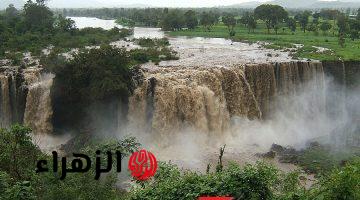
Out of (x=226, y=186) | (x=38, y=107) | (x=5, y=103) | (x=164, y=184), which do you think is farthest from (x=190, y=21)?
(x=226, y=186)

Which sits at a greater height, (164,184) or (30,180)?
(164,184)

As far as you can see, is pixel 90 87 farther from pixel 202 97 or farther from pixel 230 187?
pixel 230 187

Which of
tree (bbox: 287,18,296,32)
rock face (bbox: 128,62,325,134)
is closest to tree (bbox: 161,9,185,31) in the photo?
tree (bbox: 287,18,296,32)

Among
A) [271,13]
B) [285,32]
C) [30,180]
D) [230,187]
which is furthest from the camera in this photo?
[285,32]

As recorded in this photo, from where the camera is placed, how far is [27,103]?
2331cm

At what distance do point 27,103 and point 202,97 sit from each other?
8938mm

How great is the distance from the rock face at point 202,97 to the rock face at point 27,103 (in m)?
4.32

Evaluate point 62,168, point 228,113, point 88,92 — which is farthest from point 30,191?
point 228,113

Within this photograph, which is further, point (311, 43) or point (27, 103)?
point (311, 43)

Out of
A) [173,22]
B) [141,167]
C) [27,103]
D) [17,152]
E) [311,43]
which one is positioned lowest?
[141,167]

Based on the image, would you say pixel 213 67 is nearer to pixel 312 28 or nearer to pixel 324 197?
pixel 324 197

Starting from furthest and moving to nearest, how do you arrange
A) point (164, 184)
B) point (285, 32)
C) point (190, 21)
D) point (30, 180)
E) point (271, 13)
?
point (190, 21) → point (285, 32) → point (271, 13) → point (30, 180) → point (164, 184)

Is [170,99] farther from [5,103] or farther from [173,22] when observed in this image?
[173,22]

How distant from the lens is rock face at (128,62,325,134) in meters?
23.5
